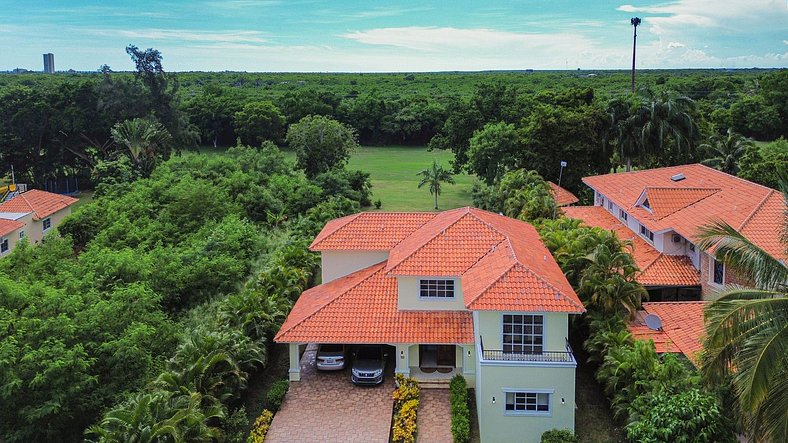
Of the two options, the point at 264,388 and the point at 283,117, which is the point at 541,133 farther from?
the point at 283,117

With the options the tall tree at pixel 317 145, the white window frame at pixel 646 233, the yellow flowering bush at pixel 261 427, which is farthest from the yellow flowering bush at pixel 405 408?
the tall tree at pixel 317 145

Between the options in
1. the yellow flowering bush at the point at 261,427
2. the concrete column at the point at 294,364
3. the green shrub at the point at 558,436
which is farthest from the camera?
the concrete column at the point at 294,364

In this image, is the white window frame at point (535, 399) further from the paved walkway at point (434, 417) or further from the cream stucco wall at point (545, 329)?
the paved walkway at point (434, 417)

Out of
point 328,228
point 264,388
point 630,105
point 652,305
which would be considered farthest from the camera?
point 630,105

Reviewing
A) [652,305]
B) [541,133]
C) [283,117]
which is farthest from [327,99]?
[652,305]

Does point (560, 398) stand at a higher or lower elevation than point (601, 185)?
lower

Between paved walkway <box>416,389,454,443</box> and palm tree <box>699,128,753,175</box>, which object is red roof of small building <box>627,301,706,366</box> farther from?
palm tree <box>699,128,753,175</box>
